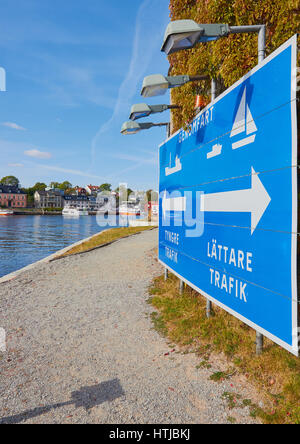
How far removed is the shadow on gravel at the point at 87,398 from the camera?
2852mm

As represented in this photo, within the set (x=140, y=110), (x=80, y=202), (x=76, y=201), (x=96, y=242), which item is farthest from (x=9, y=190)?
(x=140, y=110)

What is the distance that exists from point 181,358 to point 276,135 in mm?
3075

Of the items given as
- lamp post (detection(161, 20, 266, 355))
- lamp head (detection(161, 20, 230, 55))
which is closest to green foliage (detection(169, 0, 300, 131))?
lamp post (detection(161, 20, 266, 355))

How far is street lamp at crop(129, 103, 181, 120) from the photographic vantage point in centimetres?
613

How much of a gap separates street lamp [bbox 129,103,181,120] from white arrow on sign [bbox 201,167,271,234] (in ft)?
9.61

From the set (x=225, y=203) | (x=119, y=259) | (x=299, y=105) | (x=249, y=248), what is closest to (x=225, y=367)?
(x=249, y=248)

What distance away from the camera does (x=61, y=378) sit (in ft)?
Answer: 11.6

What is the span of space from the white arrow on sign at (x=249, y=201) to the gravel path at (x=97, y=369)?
197cm

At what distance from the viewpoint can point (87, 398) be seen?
313 cm

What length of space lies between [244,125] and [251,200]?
0.95 meters

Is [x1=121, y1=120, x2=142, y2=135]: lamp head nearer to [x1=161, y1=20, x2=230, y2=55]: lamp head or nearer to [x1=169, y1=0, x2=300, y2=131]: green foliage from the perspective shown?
[x1=169, y1=0, x2=300, y2=131]: green foliage

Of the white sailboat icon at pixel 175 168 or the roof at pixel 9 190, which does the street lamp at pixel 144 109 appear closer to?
the white sailboat icon at pixel 175 168

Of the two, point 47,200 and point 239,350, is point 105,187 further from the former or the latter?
point 239,350

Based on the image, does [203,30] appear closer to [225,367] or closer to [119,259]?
[225,367]
